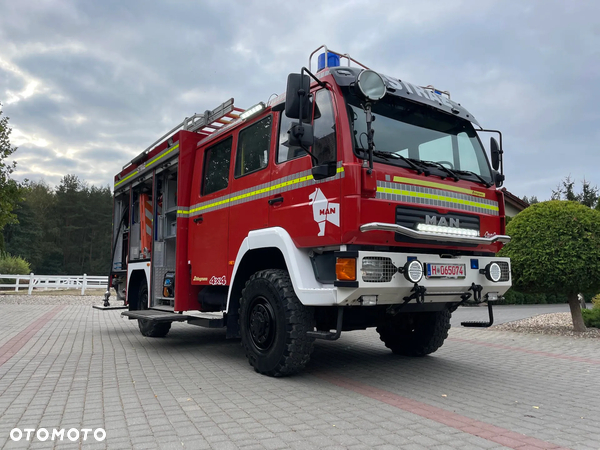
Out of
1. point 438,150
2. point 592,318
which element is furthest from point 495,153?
point 592,318

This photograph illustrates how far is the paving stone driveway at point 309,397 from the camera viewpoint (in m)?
3.29

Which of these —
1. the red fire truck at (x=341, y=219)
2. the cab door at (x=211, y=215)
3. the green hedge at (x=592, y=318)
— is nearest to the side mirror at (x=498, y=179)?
the red fire truck at (x=341, y=219)

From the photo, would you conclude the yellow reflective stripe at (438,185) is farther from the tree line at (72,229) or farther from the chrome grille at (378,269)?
the tree line at (72,229)

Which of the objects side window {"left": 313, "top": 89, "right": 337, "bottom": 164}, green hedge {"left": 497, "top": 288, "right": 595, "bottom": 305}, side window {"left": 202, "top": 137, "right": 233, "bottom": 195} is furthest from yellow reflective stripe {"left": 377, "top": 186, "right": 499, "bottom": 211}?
green hedge {"left": 497, "top": 288, "right": 595, "bottom": 305}

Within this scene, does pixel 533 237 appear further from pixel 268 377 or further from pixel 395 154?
pixel 268 377

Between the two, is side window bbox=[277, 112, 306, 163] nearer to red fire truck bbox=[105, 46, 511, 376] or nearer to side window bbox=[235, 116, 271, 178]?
red fire truck bbox=[105, 46, 511, 376]

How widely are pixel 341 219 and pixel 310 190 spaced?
0.61 m

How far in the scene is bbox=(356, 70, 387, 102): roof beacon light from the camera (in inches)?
178

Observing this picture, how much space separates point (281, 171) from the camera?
5.29 meters

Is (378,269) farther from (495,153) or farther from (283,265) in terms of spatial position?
(495,153)

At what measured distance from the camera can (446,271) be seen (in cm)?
475

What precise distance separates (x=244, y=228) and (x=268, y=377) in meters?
1.78

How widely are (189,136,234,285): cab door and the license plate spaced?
8.77 ft

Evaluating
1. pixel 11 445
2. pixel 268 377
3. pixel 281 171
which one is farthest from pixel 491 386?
pixel 11 445
